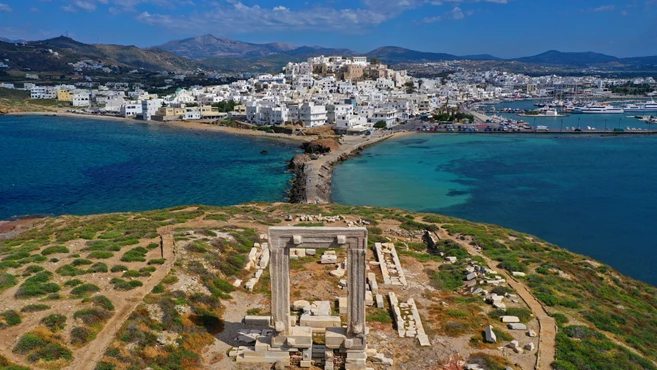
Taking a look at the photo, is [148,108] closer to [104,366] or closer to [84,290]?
[84,290]

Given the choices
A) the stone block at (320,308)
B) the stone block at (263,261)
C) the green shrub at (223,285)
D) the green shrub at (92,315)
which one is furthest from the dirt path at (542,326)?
the green shrub at (92,315)

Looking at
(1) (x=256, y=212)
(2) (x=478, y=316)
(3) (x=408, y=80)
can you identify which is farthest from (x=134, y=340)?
(3) (x=408, y=80)

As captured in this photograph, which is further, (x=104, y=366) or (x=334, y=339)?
(x=334, y=339)

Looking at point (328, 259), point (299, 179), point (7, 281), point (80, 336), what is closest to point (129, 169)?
point (299, 179)

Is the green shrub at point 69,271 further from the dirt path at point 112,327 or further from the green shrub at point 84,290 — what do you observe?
the dirt path at point 112,327

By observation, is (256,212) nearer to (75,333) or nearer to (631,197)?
(75,333)

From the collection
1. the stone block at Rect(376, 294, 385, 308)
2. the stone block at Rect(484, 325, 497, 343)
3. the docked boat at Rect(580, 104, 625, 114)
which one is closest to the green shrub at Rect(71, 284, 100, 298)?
the stone block at Rect(376, 294, 385, 308)
